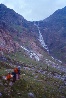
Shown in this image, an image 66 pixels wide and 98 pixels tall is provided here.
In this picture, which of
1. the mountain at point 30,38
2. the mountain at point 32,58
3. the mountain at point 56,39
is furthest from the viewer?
the mountain at point 56,39

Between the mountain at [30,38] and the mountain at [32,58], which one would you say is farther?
the mountain at [30,38]

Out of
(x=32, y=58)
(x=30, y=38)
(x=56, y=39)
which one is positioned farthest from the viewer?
(x=56, y=39)

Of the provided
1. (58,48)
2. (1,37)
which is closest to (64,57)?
(58,48)

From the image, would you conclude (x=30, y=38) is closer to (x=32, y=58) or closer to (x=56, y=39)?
(x=56, y=39)

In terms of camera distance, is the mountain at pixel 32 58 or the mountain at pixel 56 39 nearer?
the mountain at pixel 32 58

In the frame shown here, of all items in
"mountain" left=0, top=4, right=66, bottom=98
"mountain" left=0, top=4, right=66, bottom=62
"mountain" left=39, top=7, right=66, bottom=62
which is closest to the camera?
"mountain" left=0, top=4, right=66, bottom=98

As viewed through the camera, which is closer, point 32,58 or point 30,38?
point 32,58

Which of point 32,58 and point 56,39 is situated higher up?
point 56,39

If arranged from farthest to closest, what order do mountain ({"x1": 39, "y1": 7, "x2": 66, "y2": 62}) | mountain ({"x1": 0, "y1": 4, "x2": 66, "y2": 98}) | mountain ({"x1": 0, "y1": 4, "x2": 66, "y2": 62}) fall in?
mountain ({"x1": 39, "y1": 7, "x2": 66, "y2": 62}), mountain ({"x1": 0, "y1": 4, "x2": 66, "y2": 62}), mountain ({"x1": 0, "y1": 4, "x2": 66, "y2": 98})

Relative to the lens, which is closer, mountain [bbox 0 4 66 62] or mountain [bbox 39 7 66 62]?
→ mountain [bbox 0 4 66 62]

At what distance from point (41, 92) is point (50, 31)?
150 metres

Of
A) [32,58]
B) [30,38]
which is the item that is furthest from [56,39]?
[32,58]

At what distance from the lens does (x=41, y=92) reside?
119 feet

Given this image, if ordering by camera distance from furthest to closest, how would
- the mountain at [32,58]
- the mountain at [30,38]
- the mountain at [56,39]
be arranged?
the mountain at [56,39] → the mountain at [30,38] → the mountain at [32,58]
